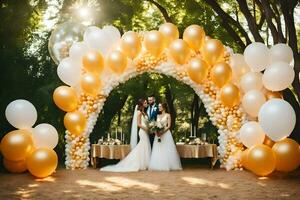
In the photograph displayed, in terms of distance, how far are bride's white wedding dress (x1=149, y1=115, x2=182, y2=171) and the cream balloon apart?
2.20 metres

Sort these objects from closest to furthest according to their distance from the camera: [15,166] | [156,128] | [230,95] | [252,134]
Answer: [252,134] < [15,166] < [230,95] < [156,128]

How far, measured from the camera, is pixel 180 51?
435 inches

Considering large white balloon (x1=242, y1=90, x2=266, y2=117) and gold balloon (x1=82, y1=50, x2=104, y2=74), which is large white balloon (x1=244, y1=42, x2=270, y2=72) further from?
gold balloon (x1=82, y1=50, x2=104, y2=74)

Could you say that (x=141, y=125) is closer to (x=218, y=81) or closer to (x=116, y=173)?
(x=116, y=173)

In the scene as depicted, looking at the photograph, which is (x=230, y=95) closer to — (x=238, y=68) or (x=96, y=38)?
(x=238, y=68)

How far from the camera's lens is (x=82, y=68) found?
37.4ft

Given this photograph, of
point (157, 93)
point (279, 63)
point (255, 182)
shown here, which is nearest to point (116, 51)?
point (279, 63)

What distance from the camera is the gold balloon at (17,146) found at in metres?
9.63

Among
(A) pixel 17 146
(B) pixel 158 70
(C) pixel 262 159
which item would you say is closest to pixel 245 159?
(C) pixel 262 159

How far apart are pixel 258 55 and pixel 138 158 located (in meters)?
3.91

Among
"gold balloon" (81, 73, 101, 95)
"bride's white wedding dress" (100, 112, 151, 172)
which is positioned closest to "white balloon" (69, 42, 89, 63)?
"gold balloon" (81, 73, 101, 95)

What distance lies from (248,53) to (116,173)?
427 cm

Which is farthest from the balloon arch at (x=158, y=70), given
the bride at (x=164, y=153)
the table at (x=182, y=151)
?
the bride at (x=164, y=153)

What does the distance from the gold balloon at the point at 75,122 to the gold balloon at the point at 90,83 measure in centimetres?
66
